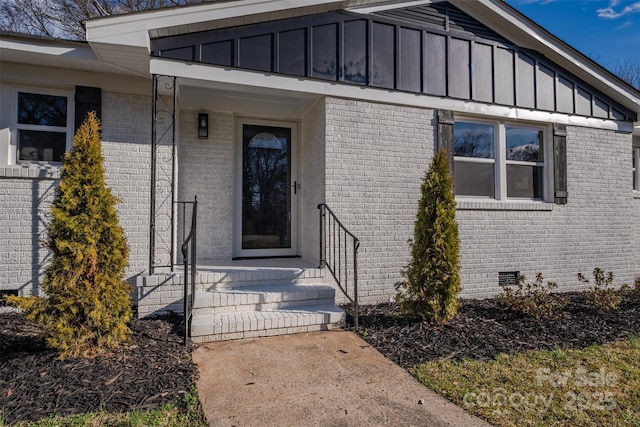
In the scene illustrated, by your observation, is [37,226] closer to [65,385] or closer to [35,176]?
[35,176]

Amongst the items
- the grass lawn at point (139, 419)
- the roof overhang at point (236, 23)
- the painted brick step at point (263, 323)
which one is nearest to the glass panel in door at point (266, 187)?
the roof overhang at point (236, 23)

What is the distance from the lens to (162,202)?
5.06 m

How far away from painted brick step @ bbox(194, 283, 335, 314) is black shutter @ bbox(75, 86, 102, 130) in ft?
8.87

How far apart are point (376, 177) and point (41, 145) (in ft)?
14.4

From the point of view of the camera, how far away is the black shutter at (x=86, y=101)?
4715 mm

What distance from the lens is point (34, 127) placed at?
4.69m

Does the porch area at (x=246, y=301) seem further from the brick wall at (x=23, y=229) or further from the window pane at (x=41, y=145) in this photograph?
the window pane at (x=41, y=145)

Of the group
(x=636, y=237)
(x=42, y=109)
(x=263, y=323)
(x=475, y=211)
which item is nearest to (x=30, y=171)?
(x=42, y=109)

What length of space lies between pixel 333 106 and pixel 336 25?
3.67 feet

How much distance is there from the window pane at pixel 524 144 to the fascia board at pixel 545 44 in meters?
1.27

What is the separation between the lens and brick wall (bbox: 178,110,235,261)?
5699mm

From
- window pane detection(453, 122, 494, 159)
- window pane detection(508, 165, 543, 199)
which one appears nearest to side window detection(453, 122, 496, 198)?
window pane detection(453, 122, 494, 159)

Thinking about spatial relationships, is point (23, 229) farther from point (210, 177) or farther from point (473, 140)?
point (473, 140)

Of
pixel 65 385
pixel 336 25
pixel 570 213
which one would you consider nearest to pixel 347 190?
pixel 336 25
